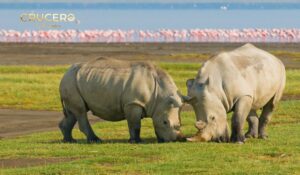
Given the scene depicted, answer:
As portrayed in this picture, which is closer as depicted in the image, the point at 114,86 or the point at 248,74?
the point at 114,86

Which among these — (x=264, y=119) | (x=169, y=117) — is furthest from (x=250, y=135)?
(x=169, y=117)

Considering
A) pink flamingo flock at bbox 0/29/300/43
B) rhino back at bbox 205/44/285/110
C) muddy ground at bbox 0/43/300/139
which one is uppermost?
rhino back at bbox 205/44/285/110

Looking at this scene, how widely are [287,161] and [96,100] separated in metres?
5.23

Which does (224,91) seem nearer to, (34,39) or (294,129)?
(294,129)

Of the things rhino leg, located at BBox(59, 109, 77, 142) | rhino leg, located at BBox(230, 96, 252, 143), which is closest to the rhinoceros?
rhino leg, located at BBox(230, 96, 252, 143)

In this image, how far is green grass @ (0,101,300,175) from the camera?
773 inches

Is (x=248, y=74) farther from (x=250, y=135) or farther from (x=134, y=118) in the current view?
(x=134, y=118)

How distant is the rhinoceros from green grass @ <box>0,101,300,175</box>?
492mm

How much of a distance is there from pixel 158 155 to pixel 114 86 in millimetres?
3030

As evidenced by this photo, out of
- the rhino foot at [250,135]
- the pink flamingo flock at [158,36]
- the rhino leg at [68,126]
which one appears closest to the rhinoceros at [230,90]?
the rhino foot at [250,135]

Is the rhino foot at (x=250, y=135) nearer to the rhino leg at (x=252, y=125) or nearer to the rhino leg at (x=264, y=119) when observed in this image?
the rhino leg at (x=252, y=125)

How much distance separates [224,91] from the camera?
77.6ft

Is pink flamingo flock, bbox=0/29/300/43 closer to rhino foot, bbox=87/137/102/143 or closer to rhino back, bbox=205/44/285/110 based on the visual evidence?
rhino back, bbox=205/44/285/110

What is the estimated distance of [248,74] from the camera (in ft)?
79.5
